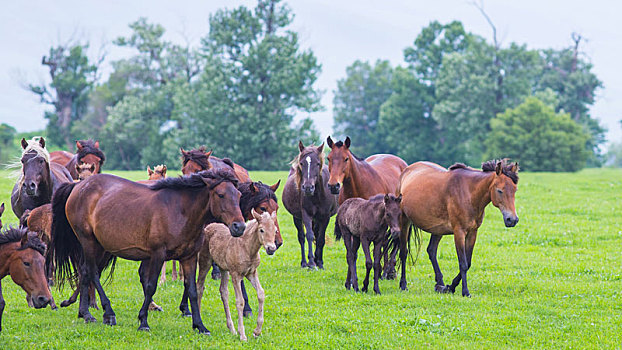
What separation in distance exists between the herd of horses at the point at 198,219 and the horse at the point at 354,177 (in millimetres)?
25

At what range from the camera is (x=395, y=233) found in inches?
392

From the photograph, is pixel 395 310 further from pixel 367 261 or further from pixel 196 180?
pixel 196 180

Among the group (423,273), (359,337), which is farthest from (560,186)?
(359,337)

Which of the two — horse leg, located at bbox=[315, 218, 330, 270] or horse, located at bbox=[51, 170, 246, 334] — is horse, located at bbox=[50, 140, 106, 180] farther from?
horse leg, located at bbox=[315, 218, 330, 270]

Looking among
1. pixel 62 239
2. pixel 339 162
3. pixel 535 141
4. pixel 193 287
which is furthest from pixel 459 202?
pixel 535 141

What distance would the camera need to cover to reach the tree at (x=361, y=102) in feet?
252

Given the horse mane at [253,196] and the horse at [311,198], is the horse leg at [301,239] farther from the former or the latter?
the horse mane at [253,196]

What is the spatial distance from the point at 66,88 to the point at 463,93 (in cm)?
4031

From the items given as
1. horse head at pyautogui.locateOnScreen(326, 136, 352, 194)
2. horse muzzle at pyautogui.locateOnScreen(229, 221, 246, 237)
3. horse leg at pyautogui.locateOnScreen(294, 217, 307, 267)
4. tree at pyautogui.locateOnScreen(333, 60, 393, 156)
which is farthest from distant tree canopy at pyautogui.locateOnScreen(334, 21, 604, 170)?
horse muzzle at pyautogui.locateOnScreen(229, 221, 246, 237)

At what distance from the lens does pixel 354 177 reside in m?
13.0

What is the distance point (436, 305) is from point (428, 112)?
5823cm

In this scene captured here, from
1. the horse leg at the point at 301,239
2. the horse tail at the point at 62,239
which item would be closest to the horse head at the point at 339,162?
the horse leg at the point at 301,239

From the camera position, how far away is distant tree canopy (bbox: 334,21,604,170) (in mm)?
61562

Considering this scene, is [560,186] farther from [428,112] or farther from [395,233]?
[428,112]
